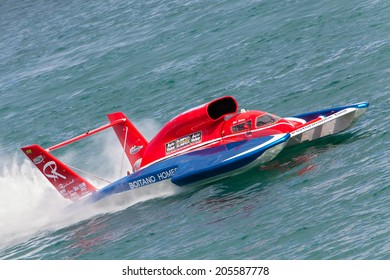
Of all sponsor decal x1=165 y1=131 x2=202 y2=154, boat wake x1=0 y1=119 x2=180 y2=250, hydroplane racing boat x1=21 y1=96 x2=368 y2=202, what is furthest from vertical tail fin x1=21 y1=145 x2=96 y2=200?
sponsor decal x1=165 y1=131 x2=202 y2=154

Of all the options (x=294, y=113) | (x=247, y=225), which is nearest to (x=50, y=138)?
(x=294, y=113)

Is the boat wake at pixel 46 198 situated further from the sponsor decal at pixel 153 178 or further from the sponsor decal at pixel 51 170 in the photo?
the sponsor decal at pixel 51 170

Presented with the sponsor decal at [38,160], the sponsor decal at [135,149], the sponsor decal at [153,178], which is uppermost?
the sponsor decal at [38,160]

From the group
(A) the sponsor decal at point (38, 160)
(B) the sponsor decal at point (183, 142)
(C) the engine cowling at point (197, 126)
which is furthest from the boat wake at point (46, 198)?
(A) the sponsor decal at point (38, 160)

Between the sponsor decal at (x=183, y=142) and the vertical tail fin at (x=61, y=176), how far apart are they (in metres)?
2.74

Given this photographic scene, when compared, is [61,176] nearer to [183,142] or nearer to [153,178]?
[153,178]

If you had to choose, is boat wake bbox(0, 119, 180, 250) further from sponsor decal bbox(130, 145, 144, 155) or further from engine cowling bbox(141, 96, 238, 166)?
engine cowling bbox(141, 96, 238, 166)

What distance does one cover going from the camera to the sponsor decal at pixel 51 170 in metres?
24.7

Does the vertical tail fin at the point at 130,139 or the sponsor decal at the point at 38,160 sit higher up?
the sponsor decal at the point at 38,160

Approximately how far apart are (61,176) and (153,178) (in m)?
3.07

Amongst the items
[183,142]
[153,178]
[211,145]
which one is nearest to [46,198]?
[153,178]

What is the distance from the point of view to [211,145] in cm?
2355

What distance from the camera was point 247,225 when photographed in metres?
19.5

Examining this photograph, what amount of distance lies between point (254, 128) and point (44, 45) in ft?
83.9
